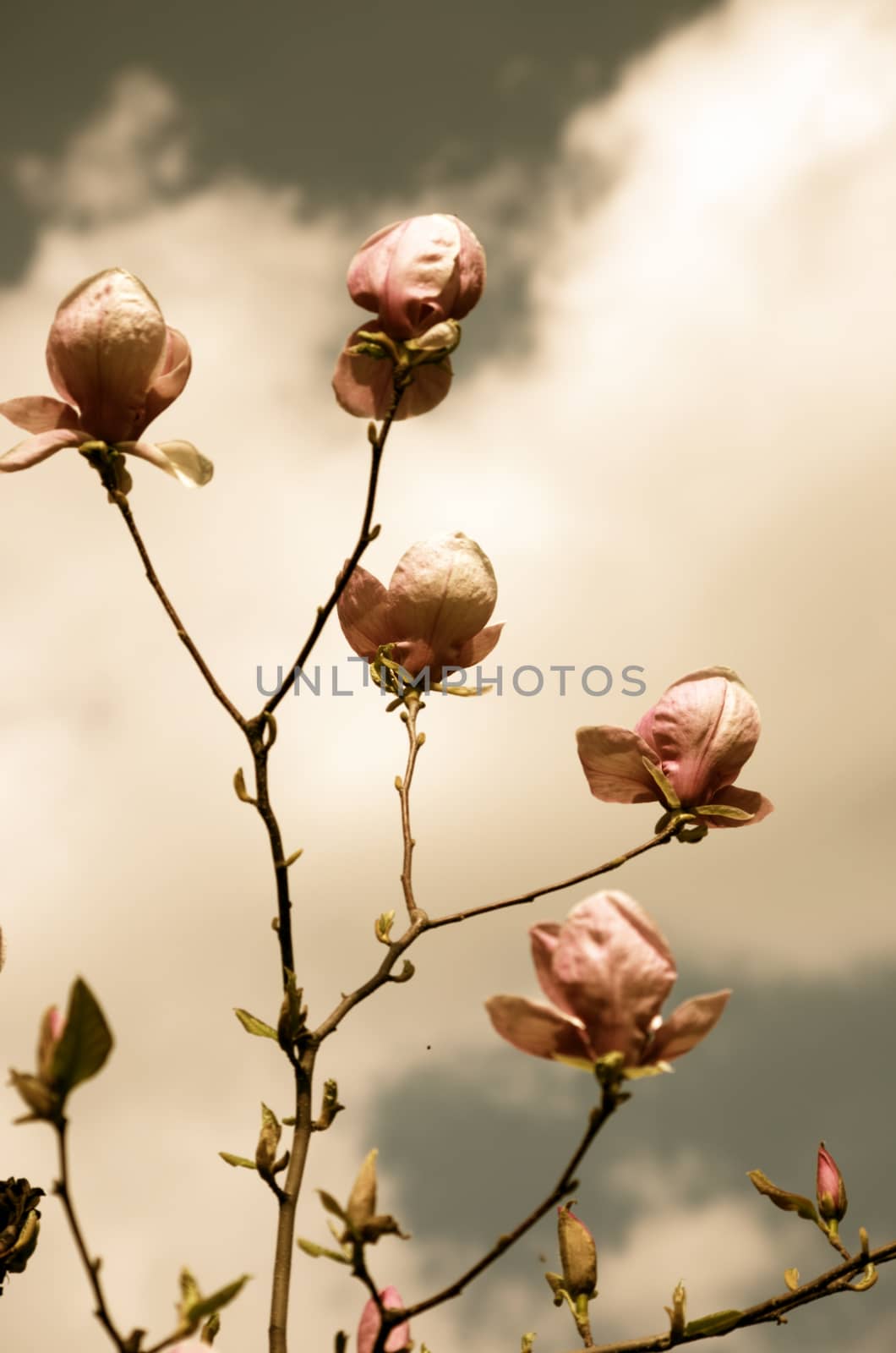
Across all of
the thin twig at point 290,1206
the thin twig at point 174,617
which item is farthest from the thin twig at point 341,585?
the thin twig at point 290,1206

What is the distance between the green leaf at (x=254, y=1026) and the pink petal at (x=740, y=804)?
739 millimetres

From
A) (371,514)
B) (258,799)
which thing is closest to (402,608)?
(371,514)

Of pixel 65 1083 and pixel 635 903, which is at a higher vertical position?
pixel 635 903

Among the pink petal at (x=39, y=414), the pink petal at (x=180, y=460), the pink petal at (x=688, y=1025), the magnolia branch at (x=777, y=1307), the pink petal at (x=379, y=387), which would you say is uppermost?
the pink petal at (x=379, y=387)

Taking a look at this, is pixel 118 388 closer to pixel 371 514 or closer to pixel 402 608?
pixel 371 514

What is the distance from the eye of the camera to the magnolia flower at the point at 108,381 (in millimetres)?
1679

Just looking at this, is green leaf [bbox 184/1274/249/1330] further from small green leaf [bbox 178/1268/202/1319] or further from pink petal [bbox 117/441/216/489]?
pink petal [bbox 117/441/216/489]

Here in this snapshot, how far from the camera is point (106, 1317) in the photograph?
112cm

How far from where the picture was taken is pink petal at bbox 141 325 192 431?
1.74m

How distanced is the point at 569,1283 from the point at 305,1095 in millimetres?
548

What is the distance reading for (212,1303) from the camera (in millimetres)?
1110

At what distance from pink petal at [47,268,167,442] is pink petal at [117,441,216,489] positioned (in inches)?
2.5

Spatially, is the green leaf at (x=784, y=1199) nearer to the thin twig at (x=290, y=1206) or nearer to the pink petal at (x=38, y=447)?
the thin twig at (x=290, y=1206)

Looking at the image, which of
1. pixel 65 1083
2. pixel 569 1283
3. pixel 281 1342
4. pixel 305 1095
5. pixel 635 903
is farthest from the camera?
pixel 569 1283
